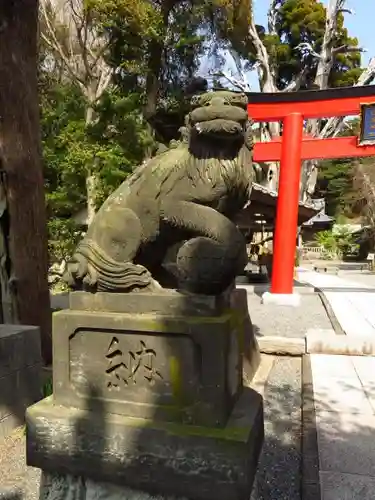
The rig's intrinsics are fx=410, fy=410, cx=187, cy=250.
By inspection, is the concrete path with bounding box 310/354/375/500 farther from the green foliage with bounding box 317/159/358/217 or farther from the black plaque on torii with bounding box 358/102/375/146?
the green foliage with bounding box 317/159/358/217

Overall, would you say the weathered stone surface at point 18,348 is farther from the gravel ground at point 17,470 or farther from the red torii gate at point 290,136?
the red torii gate at point 290,136

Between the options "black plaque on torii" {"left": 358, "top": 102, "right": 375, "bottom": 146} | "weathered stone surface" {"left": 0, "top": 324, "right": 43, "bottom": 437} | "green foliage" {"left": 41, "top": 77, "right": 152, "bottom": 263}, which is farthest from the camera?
"green foliage" {"left": 41, "top": 77, "right": 152, "bottom": 263}

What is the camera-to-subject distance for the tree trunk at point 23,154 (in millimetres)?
3908

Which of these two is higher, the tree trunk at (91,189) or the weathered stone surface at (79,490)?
the tree trunk at (91,189)

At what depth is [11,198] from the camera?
3945 mm

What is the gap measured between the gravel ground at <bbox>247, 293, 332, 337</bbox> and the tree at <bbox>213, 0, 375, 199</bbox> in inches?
557

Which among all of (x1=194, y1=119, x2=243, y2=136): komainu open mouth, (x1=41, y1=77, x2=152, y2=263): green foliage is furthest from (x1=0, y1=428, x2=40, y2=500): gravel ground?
(x1=41, y1=77, x2=152, y2=263): green foliage

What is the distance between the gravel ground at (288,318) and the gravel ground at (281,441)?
1613mm

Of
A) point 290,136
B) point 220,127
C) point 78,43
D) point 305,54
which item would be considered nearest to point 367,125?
point 290,136

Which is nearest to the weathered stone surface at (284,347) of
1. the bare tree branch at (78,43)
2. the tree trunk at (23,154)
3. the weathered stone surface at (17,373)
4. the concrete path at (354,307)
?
the concrete path at (354,307)

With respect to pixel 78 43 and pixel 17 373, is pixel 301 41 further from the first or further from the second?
pixel 17 373

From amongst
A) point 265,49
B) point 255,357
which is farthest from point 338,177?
point 255,357

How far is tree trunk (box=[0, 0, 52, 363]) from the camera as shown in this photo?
3.91 metres

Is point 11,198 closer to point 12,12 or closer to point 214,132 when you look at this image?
point 12,12
